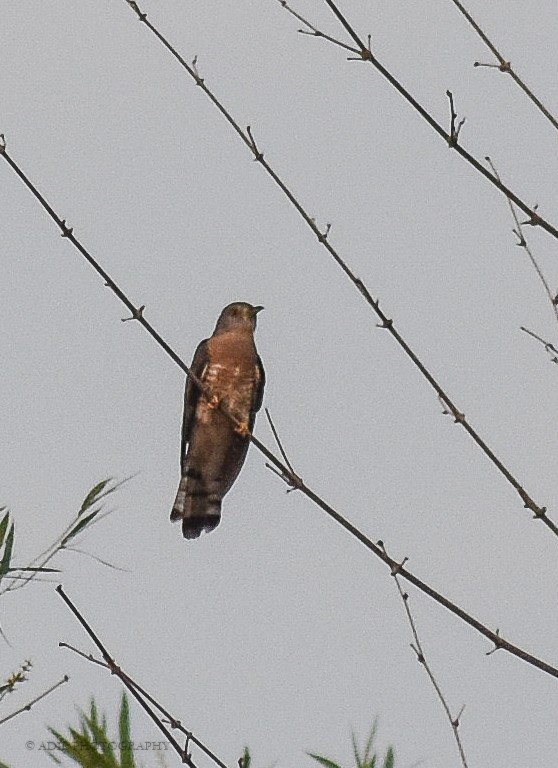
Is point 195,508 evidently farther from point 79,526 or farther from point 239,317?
point 79,526

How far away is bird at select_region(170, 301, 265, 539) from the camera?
7918mm

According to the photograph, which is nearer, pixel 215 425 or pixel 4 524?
pixel 4 524

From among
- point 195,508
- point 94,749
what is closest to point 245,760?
point 94,749

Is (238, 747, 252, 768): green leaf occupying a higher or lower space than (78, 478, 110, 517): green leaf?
lower

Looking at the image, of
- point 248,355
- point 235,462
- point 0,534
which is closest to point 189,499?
point 235,462

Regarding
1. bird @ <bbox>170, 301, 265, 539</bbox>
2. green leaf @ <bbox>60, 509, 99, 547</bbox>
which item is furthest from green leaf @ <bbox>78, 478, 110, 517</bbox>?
bird @ <bbox>170, 301, 265, 539</bbox>

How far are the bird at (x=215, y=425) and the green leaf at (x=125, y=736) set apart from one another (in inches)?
161

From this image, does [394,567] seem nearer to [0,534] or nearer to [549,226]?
[549,226]

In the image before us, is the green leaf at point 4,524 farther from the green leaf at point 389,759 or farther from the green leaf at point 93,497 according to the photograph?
the green leaf at point 389,759

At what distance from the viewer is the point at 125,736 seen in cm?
352

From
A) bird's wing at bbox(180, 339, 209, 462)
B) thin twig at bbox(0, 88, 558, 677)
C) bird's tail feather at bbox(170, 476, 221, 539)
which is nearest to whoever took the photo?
thin twig at bbox(0, 88, 558, 677)

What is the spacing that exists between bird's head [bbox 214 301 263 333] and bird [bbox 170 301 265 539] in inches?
1.9

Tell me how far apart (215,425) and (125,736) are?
460cm

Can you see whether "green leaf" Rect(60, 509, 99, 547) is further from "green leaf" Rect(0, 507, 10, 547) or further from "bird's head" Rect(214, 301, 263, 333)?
"bird's head" Rect(214, 301, 263, 333)
